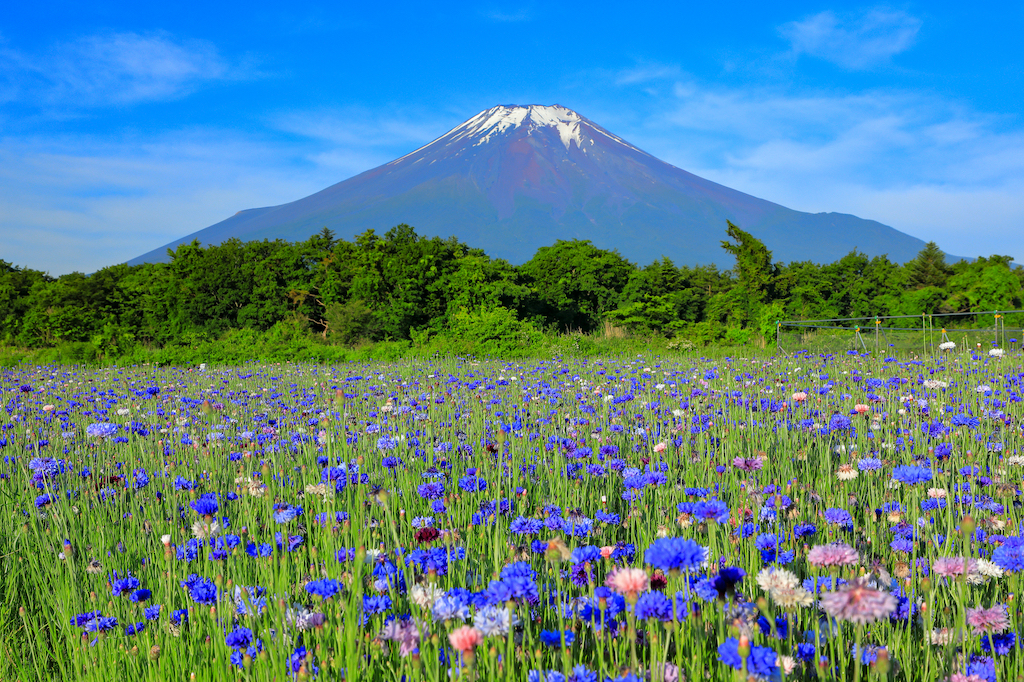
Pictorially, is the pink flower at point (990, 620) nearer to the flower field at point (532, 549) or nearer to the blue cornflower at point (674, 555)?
the flower field at point (532, 549)

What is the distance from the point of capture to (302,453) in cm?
351

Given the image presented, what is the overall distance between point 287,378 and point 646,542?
7.86 m

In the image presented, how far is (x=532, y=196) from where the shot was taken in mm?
166625

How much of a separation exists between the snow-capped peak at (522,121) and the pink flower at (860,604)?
163457mm

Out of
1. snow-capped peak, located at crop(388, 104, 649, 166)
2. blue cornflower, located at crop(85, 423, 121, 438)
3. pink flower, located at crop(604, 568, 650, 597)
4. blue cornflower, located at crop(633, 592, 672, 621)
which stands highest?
snow-capped peak, located at crop(388, 104, 649, 166)

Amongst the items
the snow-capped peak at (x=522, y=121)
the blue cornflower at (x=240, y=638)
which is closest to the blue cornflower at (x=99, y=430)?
the blue cornflower at (x=240, y=638)

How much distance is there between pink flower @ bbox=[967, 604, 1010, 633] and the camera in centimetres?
117

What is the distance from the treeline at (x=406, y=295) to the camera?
23.0 m

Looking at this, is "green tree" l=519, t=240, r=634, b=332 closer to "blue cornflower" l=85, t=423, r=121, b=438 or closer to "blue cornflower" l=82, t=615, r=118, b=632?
"blue cornflower" l=85, t=423, r=121, b=438

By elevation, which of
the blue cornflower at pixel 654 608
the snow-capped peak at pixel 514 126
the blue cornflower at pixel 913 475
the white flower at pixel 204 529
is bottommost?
the white flower at pixel 204 529

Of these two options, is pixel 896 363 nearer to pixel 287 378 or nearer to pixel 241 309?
pixel 287 378

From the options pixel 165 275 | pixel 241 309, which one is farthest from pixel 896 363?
pixel 165 275

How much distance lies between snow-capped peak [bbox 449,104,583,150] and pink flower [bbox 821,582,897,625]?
163 meters

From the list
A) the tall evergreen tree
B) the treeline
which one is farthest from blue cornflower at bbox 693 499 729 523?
the tall evergreen tree
